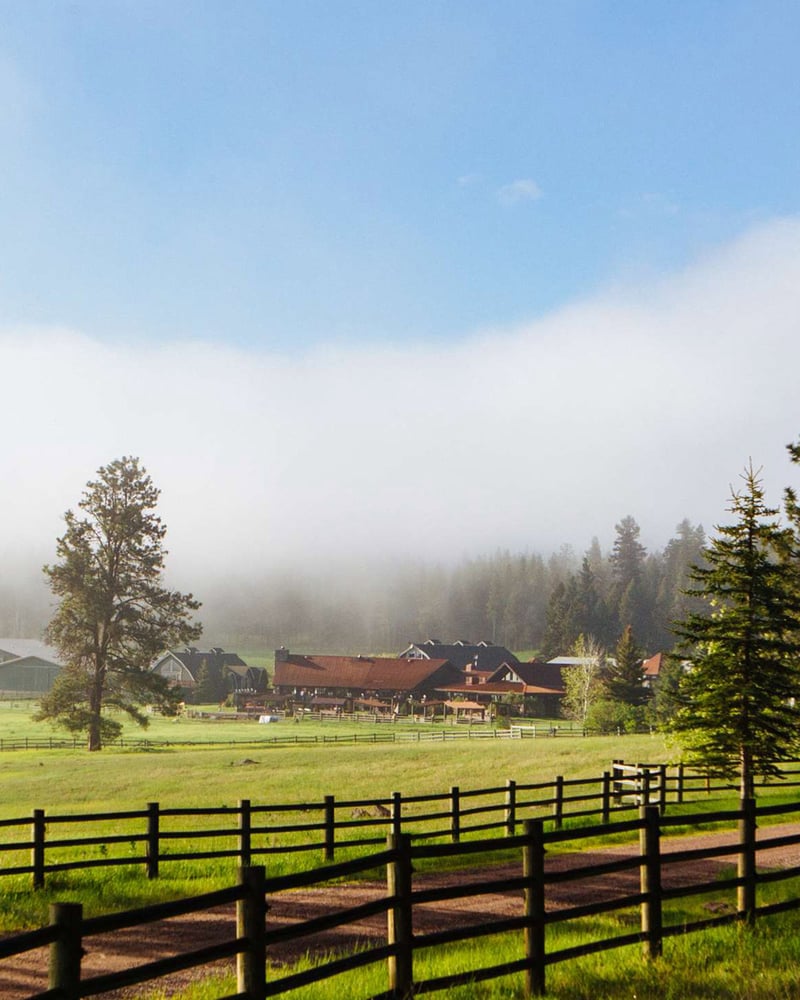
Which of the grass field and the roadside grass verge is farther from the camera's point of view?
the grass field

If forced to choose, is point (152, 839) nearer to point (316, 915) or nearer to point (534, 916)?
point (316, 915)

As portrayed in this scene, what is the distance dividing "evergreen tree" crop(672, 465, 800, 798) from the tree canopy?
4198 centimetres

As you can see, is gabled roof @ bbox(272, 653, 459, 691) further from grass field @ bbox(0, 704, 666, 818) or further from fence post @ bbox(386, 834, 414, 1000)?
fence post @ bbox(386, 834, 414, 1000)

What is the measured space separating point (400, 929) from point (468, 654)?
480 ft

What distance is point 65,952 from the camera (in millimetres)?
5699

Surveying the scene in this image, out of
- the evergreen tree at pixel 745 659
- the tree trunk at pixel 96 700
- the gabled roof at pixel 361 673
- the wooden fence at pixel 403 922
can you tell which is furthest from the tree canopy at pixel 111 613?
the gabled roof at pixel 361 673

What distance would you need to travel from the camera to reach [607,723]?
9094 centimetres

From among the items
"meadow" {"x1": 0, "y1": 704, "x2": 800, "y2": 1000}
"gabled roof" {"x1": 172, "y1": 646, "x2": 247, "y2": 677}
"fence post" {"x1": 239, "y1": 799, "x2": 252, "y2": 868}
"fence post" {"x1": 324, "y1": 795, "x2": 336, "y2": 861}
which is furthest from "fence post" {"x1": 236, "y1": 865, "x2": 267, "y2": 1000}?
"gabled roof" {"x1": 172, "y1": 646, "x2": 247, "y2": 677}

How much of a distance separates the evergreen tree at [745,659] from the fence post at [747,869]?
60.7 ft

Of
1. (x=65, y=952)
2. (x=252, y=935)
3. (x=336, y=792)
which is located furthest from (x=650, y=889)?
(x=336, y=792)

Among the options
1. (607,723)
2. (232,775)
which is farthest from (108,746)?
(607,723)

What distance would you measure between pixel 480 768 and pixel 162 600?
1027 inches

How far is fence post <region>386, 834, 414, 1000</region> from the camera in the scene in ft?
26.4

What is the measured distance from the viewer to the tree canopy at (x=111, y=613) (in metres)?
63.5
